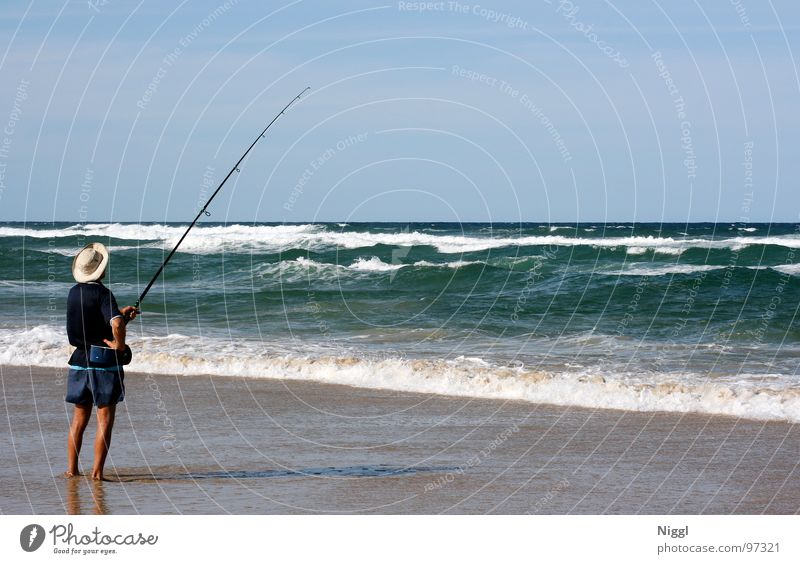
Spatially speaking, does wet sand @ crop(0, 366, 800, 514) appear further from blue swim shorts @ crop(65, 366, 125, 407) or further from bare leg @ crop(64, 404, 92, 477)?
blue swim shorts @ crop(65, 366, 125, 407)

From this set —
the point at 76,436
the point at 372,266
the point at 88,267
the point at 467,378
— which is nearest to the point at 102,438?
the point at 76,436

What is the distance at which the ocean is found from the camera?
11414mm

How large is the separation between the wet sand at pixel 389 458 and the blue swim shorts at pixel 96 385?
1.90 ft

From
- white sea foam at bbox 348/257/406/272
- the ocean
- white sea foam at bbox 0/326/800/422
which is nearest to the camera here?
white sea foam at bbox 0/326/800/422

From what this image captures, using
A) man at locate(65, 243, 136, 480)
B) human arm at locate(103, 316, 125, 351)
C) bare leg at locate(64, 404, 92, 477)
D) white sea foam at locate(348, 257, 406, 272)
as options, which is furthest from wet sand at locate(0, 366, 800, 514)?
white sea foam at locate(348, 257, 406, 272)

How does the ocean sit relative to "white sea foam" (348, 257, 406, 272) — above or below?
below

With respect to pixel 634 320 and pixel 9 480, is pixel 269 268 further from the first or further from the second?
pixel 9 480

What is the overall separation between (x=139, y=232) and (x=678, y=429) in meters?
47.0

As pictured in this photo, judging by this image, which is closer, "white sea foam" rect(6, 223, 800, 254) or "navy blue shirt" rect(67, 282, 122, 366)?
"navy blue shirt" rect(67, 282, 122, 366)

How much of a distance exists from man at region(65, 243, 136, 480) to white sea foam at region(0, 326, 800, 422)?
5203mm

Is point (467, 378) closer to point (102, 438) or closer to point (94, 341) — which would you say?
point (102, 438)

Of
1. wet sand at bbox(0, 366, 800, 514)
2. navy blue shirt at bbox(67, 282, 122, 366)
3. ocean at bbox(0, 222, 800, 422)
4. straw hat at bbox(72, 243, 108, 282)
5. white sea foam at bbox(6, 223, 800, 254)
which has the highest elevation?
white sea foam at bbox(6, 223, 800, 254)

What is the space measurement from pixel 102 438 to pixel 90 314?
87cm

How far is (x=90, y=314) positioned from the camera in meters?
6.40
